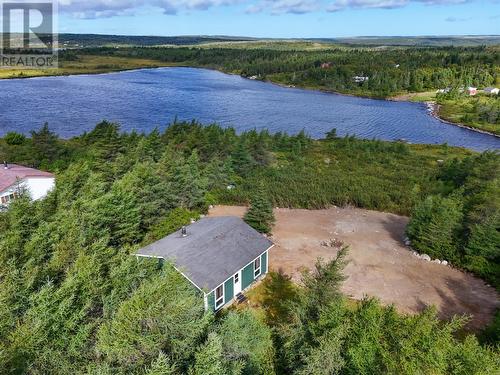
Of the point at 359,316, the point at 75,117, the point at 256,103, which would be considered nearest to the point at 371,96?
the point at 256,103

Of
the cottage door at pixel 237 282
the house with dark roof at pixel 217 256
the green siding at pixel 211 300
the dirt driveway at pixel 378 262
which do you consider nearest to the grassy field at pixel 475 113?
the dirt driveway at pixel 378 262

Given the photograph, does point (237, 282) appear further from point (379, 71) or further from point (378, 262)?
point (379, 71)

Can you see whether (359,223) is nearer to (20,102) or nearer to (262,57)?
(20,102)

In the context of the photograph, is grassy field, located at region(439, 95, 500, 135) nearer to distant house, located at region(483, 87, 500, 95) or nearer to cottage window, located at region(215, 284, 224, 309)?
distant house, located at region(483, 87, 500, 95)

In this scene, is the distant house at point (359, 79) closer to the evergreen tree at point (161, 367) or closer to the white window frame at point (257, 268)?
the white window frame at point (257, 268)

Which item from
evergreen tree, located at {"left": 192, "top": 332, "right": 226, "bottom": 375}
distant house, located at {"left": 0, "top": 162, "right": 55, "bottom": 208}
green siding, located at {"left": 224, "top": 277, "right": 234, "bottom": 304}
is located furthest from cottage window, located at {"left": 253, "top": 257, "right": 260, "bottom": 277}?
distant house, located at {"left": 0, "top": 162, "right": 55, "bottom": 208}

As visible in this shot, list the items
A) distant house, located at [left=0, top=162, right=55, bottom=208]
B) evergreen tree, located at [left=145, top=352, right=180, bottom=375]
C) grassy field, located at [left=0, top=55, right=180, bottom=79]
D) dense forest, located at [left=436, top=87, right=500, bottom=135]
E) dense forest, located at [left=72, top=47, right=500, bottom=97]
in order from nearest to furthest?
evergreen tree, located at [left=145, top=352, right=180, bottom=375]
distant house, located at [left=0, top=162, right=55, bottom=208]
dense forest, located at [left=436, top=87, right=500, bottom=135]
dense forest, located at [left=72, top=47, right=500, bottom=97]
grassy field, located at [left=0, top=55, right=180, bottom=79]
